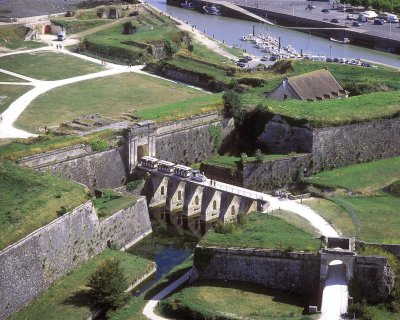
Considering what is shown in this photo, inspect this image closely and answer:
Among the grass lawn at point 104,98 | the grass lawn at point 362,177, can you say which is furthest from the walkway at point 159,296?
the grass lawn at point 104,98

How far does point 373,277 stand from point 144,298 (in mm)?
8706

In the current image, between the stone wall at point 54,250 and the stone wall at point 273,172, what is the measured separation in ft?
25.8

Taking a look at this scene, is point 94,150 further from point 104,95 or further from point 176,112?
point 104,95

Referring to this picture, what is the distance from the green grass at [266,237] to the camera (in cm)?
3372

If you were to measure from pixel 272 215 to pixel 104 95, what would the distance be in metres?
22.4

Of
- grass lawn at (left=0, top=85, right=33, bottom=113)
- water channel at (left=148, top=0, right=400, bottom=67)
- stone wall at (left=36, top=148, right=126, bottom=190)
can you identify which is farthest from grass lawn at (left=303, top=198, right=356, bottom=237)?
water channel at (left=148, top=0, right=400, bottom=67)

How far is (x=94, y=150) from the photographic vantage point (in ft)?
144

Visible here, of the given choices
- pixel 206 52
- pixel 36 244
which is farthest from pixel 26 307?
pixel 206 52

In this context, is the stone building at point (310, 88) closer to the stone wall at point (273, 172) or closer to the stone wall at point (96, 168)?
the stone wall at point (273, 172)

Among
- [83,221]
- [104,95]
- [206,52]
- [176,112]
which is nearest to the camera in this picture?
[83,221]

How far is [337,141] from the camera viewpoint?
4916 centimetres

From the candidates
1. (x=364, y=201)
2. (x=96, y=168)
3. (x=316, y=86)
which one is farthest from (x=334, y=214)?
(x=316, y=86)

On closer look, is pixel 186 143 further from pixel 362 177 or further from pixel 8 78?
pixel 8 78

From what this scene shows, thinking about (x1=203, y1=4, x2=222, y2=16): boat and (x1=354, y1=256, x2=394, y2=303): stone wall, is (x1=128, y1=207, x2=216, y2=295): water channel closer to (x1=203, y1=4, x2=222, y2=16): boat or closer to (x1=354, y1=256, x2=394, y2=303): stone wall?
(x1=354, y1=256, x2=394, y2=303): stone wall
